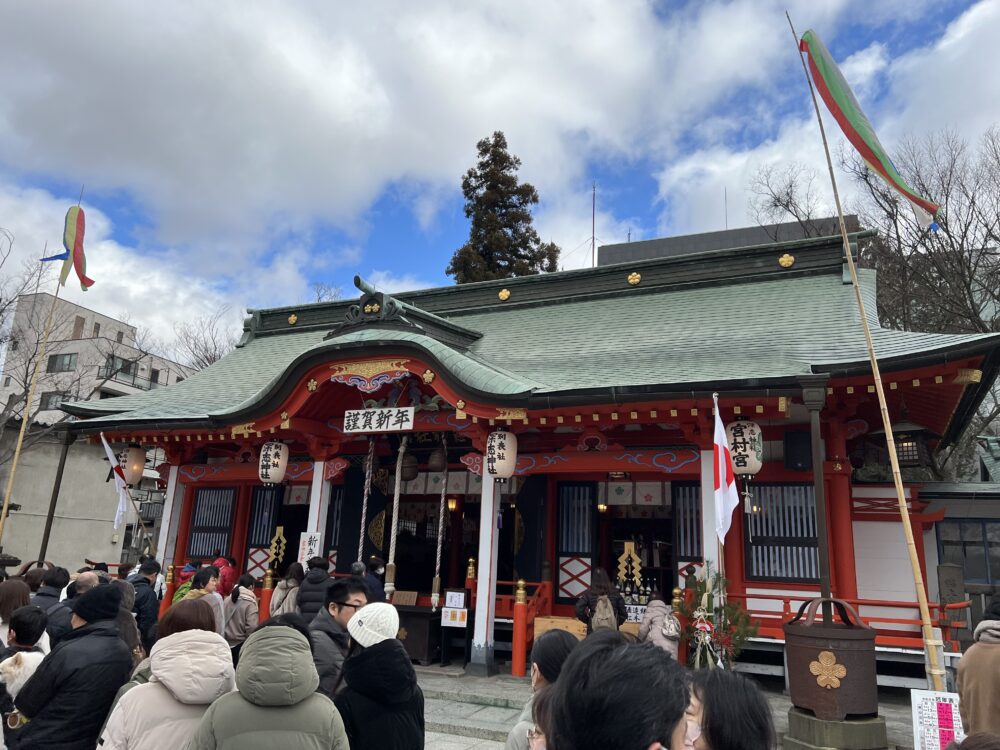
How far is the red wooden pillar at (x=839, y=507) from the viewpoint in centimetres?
1009

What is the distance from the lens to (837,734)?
6906mm

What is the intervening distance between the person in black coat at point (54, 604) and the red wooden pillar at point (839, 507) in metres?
9.59

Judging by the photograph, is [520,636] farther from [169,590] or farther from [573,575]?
[169,590]

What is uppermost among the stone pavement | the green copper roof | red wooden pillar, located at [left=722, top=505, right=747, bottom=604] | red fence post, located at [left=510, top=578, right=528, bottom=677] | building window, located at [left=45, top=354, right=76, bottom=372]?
building window, located at [left=45, top=354, right=76, bottom=372]

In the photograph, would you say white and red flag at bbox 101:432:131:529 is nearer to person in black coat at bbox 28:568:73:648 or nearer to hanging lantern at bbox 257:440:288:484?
hanging lantern at bbox 257:440:288:484

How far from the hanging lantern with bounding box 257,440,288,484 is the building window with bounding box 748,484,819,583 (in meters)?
7.93

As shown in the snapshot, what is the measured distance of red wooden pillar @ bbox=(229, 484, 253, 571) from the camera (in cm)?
1539

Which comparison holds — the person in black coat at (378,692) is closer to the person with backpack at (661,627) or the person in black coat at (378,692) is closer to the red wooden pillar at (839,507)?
the person with backpack at (661,627)

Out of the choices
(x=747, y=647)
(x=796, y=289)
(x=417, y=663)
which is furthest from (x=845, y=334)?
(x=417, y=663)

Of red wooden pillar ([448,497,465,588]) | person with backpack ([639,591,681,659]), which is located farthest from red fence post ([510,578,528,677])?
red wooden pillar ([448,497,465,588])

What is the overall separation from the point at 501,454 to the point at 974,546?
30.7 feet

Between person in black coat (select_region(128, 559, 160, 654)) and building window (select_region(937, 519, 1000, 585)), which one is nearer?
person in black coat (select_region(128, 559, 160, 654))

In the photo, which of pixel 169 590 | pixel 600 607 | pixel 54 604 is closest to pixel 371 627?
pixel 54 604

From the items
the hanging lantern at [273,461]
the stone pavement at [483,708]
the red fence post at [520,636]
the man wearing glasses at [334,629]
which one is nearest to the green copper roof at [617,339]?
the hanging lantern at [273,461]
